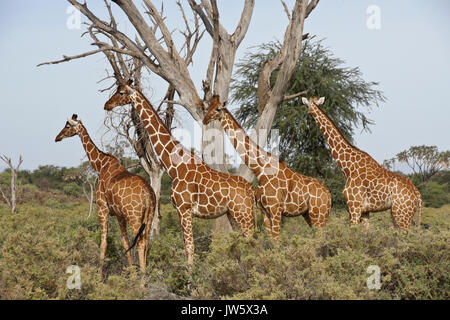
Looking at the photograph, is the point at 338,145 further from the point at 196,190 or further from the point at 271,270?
the point at 271,270

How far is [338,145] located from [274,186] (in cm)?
126

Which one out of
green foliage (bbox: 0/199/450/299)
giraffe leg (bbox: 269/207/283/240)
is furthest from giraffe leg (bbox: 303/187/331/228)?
giraffe leg (bbox: 269/207/283/240)

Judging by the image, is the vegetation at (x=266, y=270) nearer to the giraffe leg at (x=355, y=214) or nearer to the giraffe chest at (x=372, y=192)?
the giraffe leg at (x=355, y=214)

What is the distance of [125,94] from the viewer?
6.77 m

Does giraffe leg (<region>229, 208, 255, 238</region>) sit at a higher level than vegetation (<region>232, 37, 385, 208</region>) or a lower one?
lower

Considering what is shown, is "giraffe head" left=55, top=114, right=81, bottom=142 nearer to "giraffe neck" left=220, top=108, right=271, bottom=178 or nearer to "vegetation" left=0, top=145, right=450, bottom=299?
"vegetation" left=0, top=145, right=450, bottom=299

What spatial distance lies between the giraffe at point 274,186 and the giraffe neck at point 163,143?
1.83ft

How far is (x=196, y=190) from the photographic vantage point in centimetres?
647

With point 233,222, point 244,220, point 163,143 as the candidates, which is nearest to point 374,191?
point 244,220

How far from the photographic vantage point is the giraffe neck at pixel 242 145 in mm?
6680

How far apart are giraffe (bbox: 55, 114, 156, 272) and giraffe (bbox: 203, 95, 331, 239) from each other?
4.36 ft

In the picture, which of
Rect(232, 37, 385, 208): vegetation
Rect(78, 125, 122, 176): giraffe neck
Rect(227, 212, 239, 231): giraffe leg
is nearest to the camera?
Rect(227, 212, 239, 231): giraffe leg

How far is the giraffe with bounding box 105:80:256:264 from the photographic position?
21.1ft

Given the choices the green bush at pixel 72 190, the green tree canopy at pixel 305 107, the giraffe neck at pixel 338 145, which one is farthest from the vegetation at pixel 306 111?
the green bush at pixel 72 190
